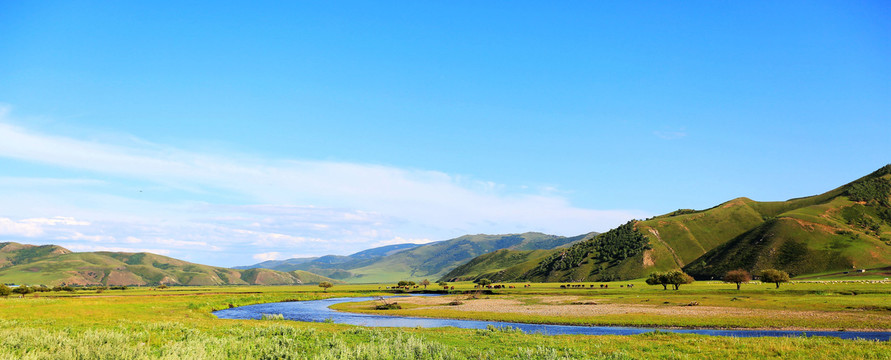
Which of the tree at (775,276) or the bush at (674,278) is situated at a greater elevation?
the tree at (775,276)

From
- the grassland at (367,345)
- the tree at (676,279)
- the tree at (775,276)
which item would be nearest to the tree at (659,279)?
the tree at (676,279)

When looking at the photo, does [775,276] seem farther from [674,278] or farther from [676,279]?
[674,278]

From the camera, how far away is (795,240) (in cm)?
19062

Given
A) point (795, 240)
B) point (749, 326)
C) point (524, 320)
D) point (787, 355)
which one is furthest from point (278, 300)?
point (795, 240)

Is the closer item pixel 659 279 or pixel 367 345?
pixel 367 345

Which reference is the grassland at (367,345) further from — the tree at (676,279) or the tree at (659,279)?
the tree at (659,279)

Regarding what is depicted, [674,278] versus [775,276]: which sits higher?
[775,276]

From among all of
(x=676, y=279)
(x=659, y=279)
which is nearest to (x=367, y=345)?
(x=676, y=279)

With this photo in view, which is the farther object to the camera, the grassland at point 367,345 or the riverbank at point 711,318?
the riverbank at point 711,318

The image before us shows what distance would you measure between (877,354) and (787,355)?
208 inches

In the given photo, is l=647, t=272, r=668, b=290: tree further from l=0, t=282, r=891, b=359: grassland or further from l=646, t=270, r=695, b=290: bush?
l=0, t=282, r=891, b=359: grassland

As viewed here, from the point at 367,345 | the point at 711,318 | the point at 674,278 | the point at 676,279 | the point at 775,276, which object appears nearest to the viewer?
the point at 367,345

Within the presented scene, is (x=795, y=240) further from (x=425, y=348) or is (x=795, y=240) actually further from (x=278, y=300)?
(x=425, y=348)

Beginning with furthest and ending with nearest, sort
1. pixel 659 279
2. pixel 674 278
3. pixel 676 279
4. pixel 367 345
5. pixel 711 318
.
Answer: pixel 659 279 < pixel 674 278 < pixel 676 279 < pixel 711 318 < pixel 367 345
